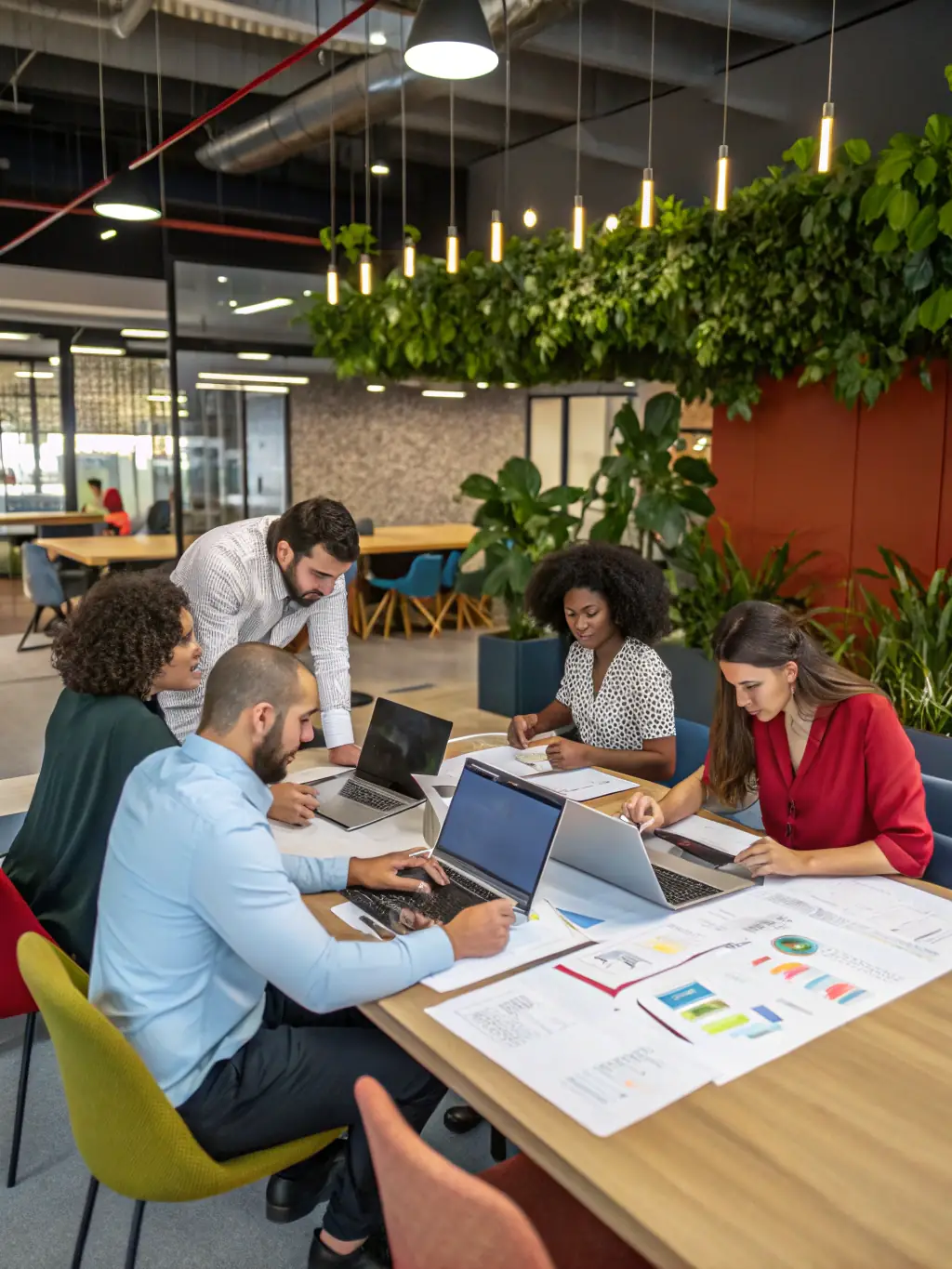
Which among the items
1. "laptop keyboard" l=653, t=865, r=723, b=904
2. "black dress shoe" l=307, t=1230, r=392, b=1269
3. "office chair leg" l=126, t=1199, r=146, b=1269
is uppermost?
"laptop keyboard" l=653, t=865, r=723, b=904

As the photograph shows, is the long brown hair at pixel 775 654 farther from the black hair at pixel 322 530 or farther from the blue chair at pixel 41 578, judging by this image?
the blue chair at pixel 41 578

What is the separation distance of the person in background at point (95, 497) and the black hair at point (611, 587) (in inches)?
334

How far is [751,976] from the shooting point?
175 centimetres

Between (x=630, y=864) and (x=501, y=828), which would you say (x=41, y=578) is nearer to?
(x=501, y=828)

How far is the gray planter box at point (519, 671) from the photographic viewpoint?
6.11 meters

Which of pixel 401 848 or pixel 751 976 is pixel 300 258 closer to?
pixel 401 848

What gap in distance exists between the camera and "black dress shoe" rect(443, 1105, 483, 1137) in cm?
258

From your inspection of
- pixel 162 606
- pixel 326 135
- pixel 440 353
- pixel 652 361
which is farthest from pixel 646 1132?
pixel 326 135

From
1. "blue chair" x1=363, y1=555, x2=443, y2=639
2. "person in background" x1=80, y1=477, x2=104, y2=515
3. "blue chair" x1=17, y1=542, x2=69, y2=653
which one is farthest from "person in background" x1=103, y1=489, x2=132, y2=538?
"blue chair" x1=363, y1=555, x2=443, y2=639

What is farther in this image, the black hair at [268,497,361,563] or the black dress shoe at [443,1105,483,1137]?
the black hair at [268,497,361,563]

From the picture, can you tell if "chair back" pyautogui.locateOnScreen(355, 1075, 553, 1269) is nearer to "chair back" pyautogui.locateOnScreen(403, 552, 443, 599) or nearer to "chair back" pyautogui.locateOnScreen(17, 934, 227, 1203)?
"chair back" pyautogui.locateOnScreen(17, 934, 227, 1203)

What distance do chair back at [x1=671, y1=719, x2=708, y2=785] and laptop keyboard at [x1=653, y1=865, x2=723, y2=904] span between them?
3.28 ft

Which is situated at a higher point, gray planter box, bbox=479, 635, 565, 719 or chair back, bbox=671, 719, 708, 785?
chair back, bbox=671, 719, 708, 785

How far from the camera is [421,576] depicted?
31.1 feet
